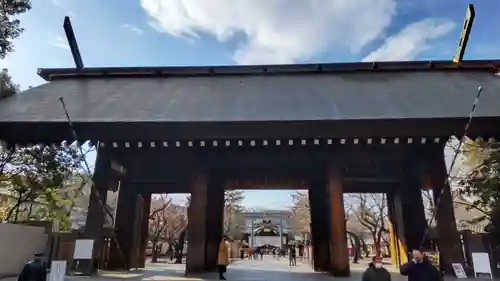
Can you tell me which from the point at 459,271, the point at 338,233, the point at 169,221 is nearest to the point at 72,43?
the point at 338,233

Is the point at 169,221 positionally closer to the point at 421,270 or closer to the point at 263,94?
the point at 263,94

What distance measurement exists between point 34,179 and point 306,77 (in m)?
10.1

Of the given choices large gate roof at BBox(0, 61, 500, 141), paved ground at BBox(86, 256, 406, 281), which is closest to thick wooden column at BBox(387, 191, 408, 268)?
paved ground at BBox(86, 256, 406, 281)

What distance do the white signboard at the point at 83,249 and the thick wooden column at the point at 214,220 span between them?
339cm

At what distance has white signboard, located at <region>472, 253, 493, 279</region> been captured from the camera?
7.34 metres

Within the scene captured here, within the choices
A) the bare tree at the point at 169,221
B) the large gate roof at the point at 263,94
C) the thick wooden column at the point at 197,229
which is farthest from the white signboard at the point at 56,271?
the bare tree at the point at 169,221

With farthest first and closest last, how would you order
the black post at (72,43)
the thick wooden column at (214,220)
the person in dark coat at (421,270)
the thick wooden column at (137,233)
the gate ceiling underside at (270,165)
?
the thick wooden column at (137,233), the thick wooden column at (214,220), the black post at (72,43), the gate ceiling underside at (270,165), the person in dark coat at (421,270)

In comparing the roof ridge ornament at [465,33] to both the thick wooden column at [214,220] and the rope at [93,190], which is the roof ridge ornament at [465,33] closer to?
the thick wooden column at [214,220]

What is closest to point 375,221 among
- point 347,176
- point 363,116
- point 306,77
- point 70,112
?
point 347,176

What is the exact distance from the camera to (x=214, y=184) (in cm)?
1064

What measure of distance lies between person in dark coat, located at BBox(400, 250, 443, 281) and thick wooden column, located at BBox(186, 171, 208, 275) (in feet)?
16.0

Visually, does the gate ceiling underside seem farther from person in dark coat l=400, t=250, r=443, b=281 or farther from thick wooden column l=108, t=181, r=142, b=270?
person in dark coat l=400, t=250, r=443, b=281

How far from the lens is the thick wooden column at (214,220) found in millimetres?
10266

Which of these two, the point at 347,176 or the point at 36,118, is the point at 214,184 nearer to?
the point at 347,176
